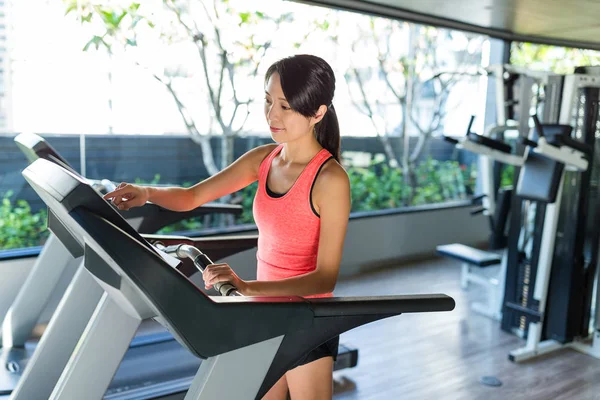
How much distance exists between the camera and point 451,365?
3.22 metres

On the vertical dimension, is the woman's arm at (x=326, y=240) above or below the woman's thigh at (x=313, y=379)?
above

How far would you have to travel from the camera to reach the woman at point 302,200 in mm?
1489

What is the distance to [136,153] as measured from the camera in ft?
12.7

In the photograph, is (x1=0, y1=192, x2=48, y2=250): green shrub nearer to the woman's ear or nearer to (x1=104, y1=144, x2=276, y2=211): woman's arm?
(x1=104, y1=144, x2=276, y2=211): woman's arm

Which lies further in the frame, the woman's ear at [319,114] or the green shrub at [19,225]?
the green shrub at [19,225]

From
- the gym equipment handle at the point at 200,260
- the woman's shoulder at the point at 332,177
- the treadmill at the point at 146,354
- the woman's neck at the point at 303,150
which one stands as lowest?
the treadmill at the point at 146,354

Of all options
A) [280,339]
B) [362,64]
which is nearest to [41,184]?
[280,339]

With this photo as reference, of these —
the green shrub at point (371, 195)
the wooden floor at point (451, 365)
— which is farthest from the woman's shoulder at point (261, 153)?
the green shrub at point (371, 195)

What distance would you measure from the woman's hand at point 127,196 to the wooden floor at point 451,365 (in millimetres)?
1568

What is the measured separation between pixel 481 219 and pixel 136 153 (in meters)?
3.77

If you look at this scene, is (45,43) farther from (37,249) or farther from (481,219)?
(481,219)

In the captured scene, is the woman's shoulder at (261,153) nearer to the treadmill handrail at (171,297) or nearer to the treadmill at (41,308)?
the treadmill handrail at (171,297)

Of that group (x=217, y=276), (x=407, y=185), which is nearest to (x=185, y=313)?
(x=217, y=276)

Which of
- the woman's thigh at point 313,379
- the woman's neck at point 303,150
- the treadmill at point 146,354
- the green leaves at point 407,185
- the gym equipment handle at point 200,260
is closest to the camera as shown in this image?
the gym equipment handle at point 200,260
